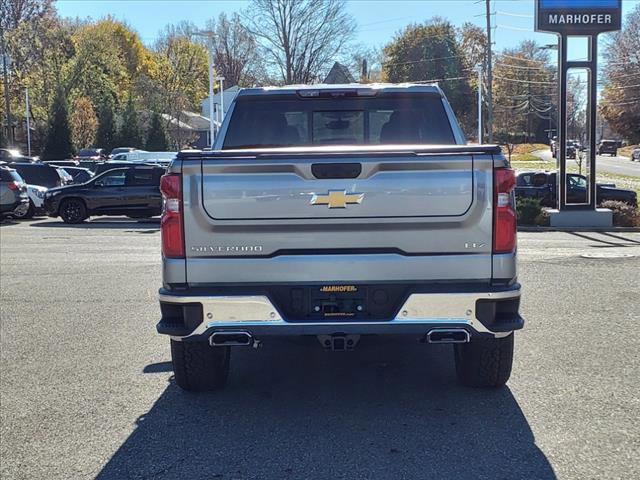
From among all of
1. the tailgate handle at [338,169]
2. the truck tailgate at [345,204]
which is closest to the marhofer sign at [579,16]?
the truck tailgate at [345,204]

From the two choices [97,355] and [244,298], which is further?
[97,355]

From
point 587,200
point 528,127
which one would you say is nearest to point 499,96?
point 528,127

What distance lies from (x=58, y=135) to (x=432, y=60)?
117 ft

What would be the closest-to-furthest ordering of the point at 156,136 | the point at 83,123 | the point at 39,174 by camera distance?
the point at 39,174
the point at 156,136
the point at 83,123

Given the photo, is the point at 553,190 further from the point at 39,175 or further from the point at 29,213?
the point at 39,175

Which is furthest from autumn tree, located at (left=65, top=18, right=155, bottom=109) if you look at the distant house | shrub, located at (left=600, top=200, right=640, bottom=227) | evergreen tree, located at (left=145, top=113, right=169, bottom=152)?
shrub, located at (left=600, top=200, right=640, bottom=227)

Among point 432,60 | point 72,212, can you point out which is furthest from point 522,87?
point 72,212

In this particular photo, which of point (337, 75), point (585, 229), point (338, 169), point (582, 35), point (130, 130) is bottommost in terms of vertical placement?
point (585, 229)

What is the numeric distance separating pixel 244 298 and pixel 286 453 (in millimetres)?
933

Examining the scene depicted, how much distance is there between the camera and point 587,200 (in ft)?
68.0

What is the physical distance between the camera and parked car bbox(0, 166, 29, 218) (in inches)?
813

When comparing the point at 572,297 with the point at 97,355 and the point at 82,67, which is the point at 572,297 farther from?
the point at 82,67

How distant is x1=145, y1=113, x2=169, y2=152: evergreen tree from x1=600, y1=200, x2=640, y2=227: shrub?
127 feet

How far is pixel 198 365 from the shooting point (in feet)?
16.8
